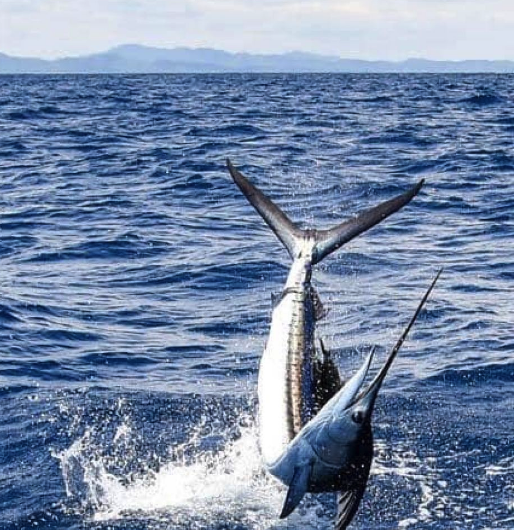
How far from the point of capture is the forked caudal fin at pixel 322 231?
675cm

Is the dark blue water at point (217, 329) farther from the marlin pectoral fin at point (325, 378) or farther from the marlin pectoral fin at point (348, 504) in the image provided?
the marlin pectoral fin at point (348, 504)

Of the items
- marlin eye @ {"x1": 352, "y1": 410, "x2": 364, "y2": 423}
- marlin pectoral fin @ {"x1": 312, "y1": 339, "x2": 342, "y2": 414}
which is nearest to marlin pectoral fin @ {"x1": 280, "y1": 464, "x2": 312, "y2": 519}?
marlin eye @ {"x1": 352, "y1": 410, "x2": 364, "y2": 423}

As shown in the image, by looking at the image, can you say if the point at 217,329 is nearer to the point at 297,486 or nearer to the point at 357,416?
the point at 297,486

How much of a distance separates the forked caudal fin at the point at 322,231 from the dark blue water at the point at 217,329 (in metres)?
2.48

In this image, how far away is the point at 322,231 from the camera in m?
7.07

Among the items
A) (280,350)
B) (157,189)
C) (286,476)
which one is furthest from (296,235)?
(157,189)

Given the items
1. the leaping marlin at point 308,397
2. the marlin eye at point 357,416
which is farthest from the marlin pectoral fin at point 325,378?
the marlin eye at point 357,416

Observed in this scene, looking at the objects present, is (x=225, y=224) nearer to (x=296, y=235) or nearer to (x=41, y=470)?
(x=41, y=470)

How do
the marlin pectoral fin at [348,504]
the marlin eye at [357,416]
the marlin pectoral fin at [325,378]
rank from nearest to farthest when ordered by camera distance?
the marlin eye at [357,416], the marlin pectoral fin at [348,504], the marlin pectoral fin at [325,378]

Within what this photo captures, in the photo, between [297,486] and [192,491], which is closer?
[297,486]

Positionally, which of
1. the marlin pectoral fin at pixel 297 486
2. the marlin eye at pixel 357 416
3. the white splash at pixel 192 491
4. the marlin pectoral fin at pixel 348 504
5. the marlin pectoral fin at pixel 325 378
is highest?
the marlin eye at pixel 357 416

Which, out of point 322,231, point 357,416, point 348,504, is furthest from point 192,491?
point 357,416

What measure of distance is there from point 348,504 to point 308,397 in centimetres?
67

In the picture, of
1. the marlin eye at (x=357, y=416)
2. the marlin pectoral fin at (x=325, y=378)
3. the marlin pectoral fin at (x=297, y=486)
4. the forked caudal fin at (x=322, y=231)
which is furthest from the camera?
the forked caudal fin at (x=322, y=231)
